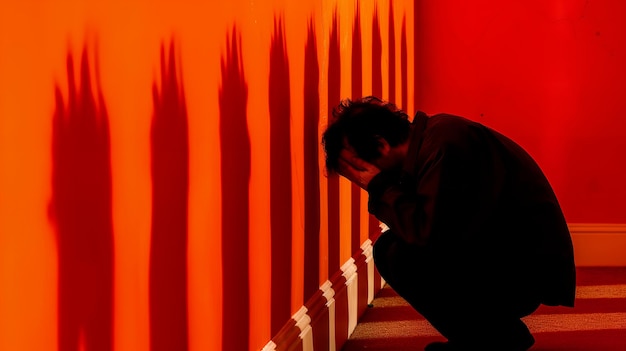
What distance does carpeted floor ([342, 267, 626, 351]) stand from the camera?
2.34 meters

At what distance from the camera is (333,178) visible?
2.26 m

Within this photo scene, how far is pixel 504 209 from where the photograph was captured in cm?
189

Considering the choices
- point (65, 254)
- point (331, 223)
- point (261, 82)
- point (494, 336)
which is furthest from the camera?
point (331, 223)

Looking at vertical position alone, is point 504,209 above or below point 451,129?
below

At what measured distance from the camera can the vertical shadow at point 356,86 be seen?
8.20 feet

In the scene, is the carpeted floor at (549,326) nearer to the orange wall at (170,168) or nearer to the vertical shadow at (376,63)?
the orange wall at (170,168)

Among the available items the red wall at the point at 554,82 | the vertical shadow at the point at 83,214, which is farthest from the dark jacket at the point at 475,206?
the red wall at the point at 554,82

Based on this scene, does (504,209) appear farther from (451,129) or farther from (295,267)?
(295,267)

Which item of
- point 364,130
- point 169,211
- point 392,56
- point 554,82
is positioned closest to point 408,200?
point 364,130

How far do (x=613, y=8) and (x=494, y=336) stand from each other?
2.12 meters

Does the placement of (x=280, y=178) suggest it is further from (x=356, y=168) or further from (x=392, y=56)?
(x=392, y=56)

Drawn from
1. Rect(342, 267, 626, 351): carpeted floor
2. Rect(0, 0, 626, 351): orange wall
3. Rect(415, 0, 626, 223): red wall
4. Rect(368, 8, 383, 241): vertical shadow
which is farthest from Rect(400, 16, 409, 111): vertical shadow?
Rect(342, 267, 626, 351): carpeted floor

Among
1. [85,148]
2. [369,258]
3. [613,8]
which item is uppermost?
[613,8]

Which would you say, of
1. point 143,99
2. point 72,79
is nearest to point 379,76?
point 143,99
